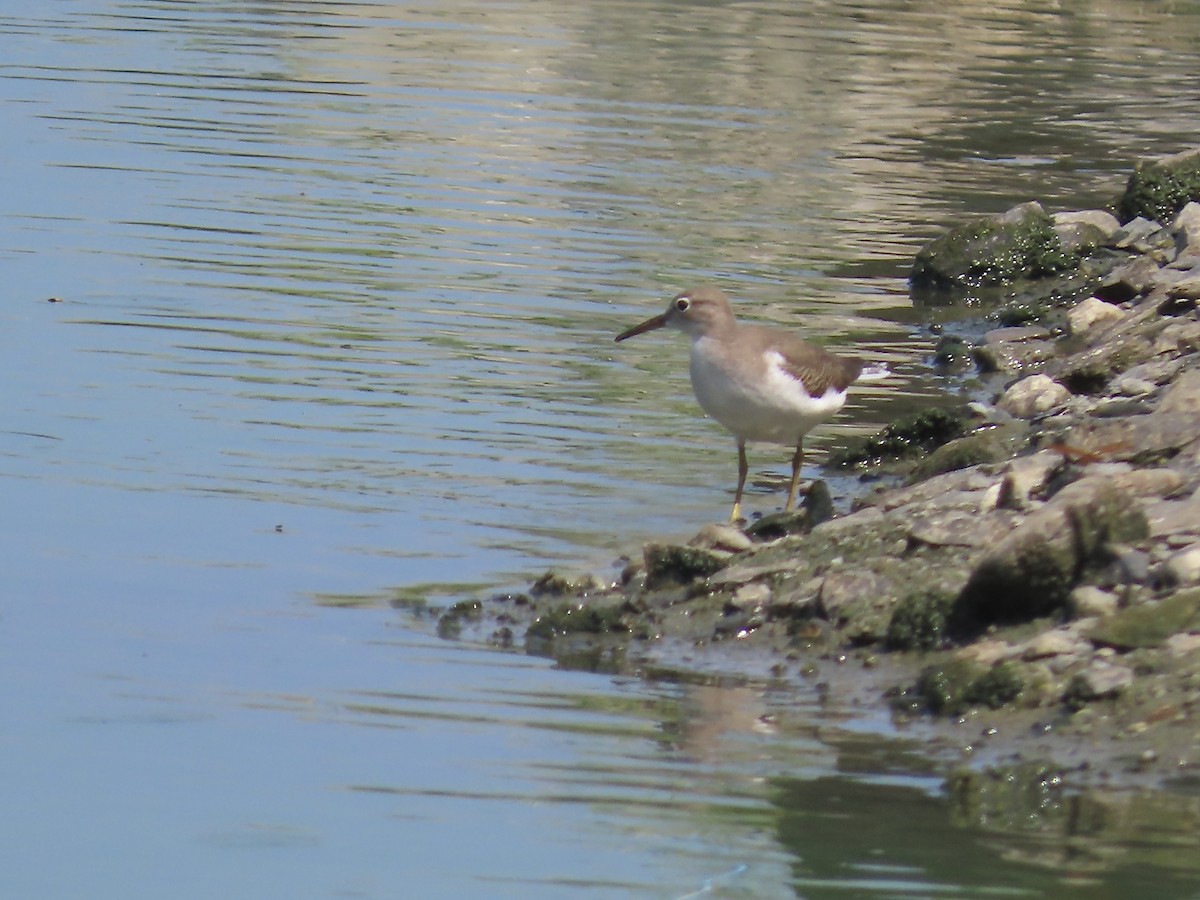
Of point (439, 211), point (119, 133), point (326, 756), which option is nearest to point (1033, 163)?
point (439, 211)

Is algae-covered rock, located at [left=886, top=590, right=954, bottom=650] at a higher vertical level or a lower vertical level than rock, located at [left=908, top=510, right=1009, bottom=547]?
lower

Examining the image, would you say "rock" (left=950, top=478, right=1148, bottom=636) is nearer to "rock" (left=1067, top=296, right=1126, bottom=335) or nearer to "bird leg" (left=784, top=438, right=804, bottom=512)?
"bird leg" (left=784, top=438, right=804, bottom=512)

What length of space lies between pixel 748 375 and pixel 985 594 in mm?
2724

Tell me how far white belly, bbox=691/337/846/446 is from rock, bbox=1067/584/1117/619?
300 cm

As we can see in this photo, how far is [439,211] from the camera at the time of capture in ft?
70.6

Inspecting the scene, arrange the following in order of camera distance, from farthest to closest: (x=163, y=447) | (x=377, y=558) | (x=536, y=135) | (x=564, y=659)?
(x=536, y=135) < (x=163, y=447) < (x=377, y=558) < (x=564, y=659)

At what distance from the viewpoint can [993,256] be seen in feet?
66.1

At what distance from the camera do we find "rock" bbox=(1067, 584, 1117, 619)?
860cm

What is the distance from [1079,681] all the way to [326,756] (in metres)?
3.05

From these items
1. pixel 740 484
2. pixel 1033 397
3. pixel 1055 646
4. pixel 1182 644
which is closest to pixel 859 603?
pixel 1055 646

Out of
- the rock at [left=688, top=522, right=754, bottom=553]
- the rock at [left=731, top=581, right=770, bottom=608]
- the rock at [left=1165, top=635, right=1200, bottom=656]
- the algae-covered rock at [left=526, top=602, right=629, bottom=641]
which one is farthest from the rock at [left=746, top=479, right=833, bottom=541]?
the rock at [left=1165, top=635, right=1200, bottom=656]

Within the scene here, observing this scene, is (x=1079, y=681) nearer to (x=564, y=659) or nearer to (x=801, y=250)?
(x=564, y=659)

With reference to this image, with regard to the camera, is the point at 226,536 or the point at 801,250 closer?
the point at 226,536

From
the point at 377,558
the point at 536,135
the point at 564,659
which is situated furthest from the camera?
the point at 536,135
